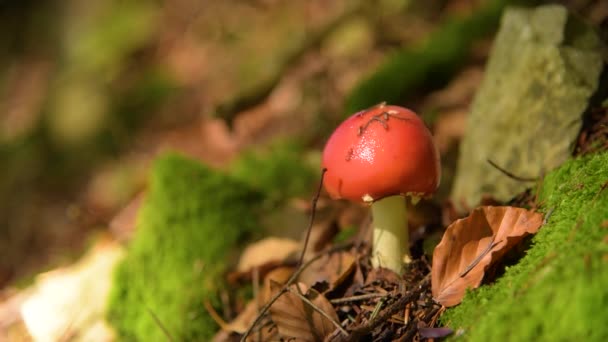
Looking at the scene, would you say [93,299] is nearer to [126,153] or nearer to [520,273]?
[520,273]

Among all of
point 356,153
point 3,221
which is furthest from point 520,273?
point 3,221

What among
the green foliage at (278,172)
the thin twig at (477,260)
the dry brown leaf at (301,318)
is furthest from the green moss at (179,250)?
the thin twig at (477,260)

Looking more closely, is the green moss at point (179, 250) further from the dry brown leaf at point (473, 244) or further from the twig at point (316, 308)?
the dry brown leaf at point (473, 244)

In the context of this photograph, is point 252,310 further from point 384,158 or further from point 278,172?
point 278,172

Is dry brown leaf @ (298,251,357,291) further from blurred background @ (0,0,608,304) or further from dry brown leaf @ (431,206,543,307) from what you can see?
blurred background @ (0,0,608,304)

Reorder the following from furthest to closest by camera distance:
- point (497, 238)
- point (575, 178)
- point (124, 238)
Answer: point (124, 238) → point (575, 178) → point (497, 238)

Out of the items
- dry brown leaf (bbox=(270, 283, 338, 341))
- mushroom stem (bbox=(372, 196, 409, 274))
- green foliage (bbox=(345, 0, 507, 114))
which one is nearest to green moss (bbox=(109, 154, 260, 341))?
dry brown leaf (bbox=(270, 283, 338, 341))
